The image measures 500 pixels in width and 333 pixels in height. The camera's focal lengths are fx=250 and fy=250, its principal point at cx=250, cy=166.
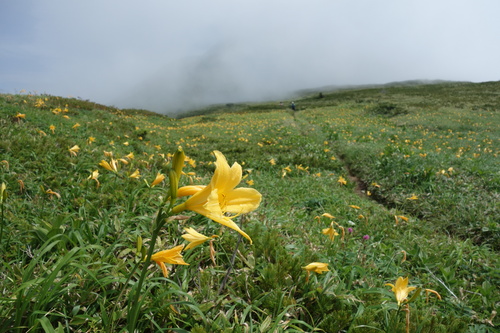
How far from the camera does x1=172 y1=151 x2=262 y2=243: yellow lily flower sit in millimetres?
852

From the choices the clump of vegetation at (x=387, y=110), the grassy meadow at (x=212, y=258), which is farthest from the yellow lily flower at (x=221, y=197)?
the clump of vegetation at (x=387, y=110)

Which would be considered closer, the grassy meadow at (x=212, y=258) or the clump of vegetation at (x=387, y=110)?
the grassy meadow at (x=212, y=258)

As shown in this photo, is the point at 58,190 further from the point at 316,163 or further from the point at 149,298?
the point at 316,163

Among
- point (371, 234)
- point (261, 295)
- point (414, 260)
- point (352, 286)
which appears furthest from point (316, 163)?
point (261, 295)

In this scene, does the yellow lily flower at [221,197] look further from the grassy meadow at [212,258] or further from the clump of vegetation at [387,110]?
the clump of vegetation at [387,110]

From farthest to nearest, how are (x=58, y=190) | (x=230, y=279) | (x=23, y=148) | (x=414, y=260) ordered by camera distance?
(x=23, y=148)
(x=414, y=260)
(x=58, y=190)
(x=230, y=279)

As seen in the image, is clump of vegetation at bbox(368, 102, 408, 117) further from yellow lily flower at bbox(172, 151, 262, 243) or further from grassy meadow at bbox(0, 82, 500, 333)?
yellow lily flower at bbox(172, 151, 262, 243)

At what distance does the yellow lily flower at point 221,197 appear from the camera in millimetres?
852

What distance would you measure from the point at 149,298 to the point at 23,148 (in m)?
3.51

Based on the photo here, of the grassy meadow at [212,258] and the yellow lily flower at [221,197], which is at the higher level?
the yellow lily flower at [221,197]

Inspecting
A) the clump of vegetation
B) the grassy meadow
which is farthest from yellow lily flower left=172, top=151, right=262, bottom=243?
the clump of vegetation

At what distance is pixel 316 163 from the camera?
8383mm

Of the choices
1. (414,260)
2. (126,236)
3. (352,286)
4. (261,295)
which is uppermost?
(126,236)

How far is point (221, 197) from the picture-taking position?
3.39ft
